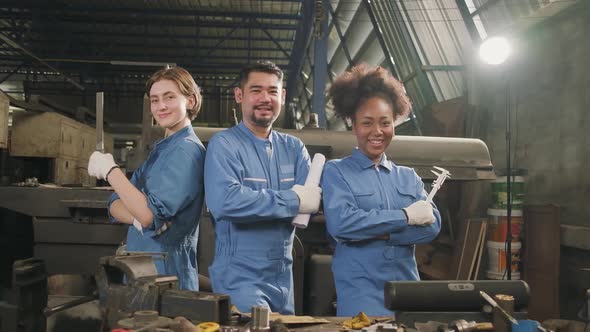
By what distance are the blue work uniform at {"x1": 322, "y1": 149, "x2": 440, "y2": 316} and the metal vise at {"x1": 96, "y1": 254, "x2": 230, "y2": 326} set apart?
61cm

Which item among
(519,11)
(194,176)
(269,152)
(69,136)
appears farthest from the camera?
(69,136)

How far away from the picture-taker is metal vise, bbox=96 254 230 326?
3.55ft

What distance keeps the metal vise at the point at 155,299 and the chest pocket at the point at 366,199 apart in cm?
70

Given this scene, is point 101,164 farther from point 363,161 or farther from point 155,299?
point 363,161

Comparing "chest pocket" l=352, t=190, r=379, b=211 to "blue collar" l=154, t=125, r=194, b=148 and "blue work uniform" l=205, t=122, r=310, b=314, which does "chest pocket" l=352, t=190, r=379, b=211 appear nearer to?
"blue work uniform" l=205, t=122, r=310, b=314

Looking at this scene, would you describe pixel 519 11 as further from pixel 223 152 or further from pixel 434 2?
pixel 223 152

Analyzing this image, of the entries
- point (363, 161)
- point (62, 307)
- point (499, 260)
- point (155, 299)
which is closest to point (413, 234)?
point (363, 161)

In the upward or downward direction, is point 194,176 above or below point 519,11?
below

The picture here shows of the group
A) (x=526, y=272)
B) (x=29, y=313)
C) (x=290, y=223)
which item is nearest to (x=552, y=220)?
(x=526, y=272)

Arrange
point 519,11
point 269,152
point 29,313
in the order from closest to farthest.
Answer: point 269,152 < point 29,313 < point 519,11

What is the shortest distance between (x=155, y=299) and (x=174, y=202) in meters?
0.47

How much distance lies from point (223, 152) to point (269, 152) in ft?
0.63

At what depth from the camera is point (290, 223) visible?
1655mm

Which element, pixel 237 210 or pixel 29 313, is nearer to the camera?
pixel 237 210
